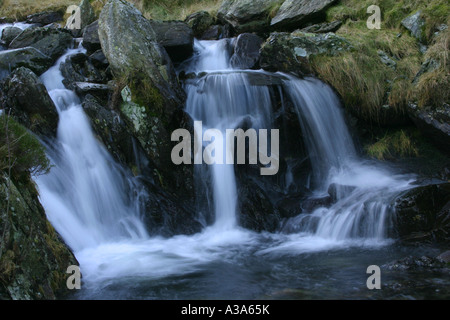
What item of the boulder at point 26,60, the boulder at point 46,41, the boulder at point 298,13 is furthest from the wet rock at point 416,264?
the boulder at point 46,41

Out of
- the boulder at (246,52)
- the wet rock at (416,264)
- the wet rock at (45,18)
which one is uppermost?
the wet rock at (45,18)

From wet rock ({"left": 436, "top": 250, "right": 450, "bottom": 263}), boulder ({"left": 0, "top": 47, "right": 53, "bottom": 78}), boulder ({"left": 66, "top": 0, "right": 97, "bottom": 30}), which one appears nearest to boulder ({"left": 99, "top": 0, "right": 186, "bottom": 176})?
boulder ({"left": 0, "top": 47, "right": 53, "bottom": 78})

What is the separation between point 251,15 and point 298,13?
58.0 inches

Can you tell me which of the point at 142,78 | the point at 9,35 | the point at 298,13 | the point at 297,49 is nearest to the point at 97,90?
the point at 142,78

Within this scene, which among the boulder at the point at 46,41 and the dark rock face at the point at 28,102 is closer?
the dark rock face at the point at 28,102

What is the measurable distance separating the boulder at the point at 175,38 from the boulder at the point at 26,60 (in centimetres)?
292

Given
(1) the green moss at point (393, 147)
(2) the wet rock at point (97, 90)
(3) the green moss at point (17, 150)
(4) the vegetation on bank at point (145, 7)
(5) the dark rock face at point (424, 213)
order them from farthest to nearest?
(4) the vegetation on bank at point (145, 7) < (1) the green moss at point (393, 147) < (2) the wet rock at point (97, 90) < (5) the dark rock face at point (424, 213) < (3) the green moss at point (17, 150)

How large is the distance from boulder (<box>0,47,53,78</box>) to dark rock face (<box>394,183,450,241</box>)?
347 inches

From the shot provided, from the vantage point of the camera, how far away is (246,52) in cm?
1094

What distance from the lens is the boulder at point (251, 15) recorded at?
41.0ft

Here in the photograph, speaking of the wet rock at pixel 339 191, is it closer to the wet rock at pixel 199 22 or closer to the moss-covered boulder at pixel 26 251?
the moss-covered boulder at pixel 26 251

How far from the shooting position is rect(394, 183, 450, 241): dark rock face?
6.39m

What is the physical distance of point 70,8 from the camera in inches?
599

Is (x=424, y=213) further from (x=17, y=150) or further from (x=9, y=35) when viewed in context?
(x=9, y=35)
